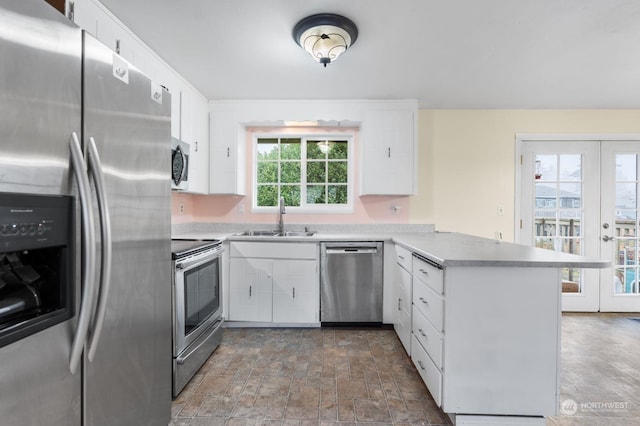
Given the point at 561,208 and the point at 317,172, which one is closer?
the point at 561,208

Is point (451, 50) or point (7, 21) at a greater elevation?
point (451, 50)

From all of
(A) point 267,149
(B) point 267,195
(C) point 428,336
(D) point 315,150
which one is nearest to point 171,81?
(A) point 267,149

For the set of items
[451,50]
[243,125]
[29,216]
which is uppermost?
[451,50]

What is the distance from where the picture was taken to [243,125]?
3541 mm

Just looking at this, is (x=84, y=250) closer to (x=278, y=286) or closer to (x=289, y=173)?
(x=278, y=286)

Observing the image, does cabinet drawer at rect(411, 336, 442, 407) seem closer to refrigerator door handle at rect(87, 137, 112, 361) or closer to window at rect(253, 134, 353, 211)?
refrigerator door handle at rect(87, 137, 112, 361)

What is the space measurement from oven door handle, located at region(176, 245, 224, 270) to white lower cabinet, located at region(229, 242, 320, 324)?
0.46 meters

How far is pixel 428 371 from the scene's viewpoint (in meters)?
1.82

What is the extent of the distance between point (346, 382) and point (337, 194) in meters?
2.12

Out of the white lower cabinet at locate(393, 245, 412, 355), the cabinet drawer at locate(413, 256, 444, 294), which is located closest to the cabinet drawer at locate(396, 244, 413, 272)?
the white lower cabinet at locate(393, 245, 412, 355)

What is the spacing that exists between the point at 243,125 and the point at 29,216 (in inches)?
117

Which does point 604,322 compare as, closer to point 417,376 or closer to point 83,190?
point 417,376

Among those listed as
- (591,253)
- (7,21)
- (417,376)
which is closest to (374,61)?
(7,21)
